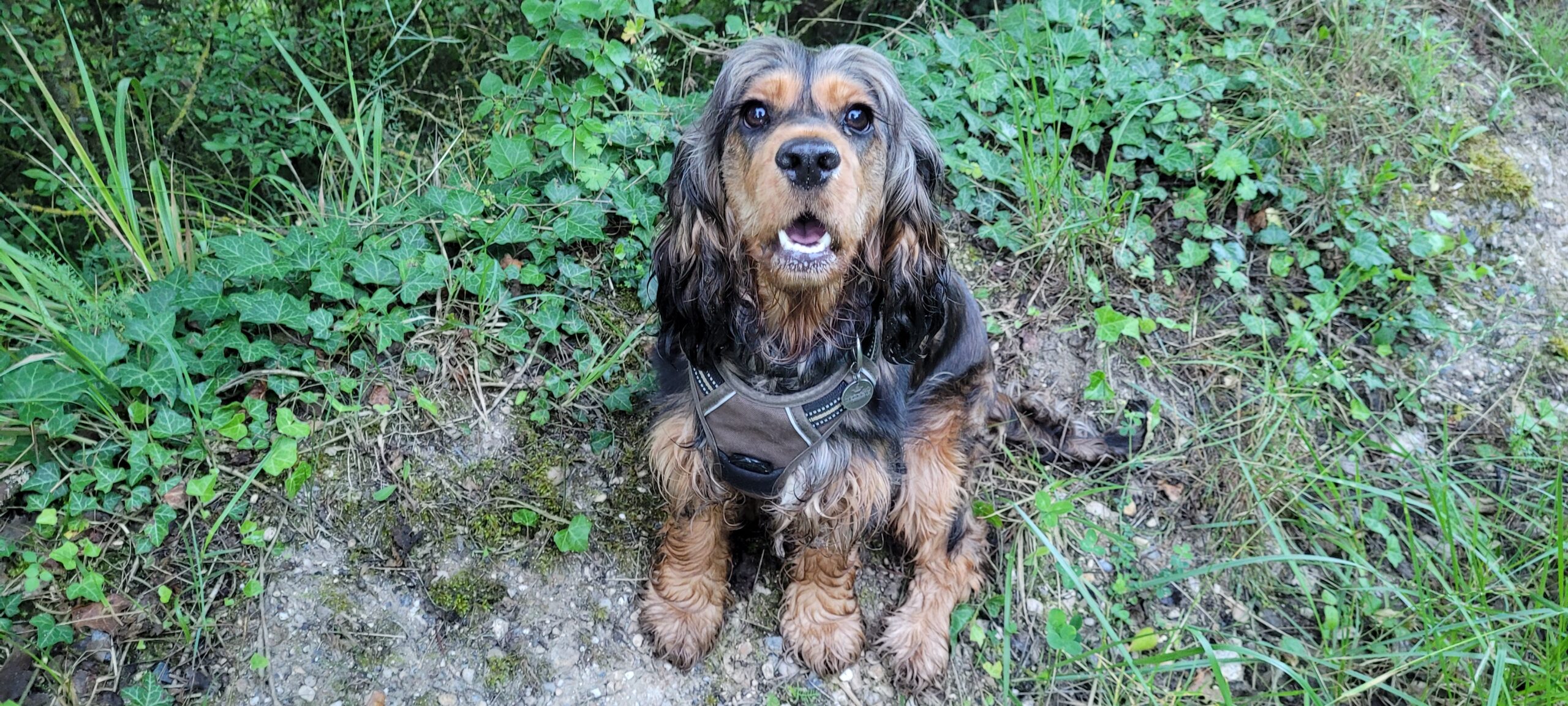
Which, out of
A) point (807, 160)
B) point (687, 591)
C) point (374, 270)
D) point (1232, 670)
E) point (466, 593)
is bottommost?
point (1232, 670)

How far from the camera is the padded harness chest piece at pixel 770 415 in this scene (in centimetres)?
270

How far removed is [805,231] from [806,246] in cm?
4

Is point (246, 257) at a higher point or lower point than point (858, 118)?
lower

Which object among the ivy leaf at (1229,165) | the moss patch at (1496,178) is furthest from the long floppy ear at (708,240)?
the moss patch at (1496,178)

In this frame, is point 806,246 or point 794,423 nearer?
point 806,246

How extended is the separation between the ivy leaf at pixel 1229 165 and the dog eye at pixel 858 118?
2.24 metres

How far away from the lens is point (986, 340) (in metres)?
3.31

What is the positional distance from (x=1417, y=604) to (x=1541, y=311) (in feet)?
6.39

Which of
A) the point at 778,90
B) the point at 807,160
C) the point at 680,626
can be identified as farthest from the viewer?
the point at 680,626

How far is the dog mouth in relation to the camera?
238 cm

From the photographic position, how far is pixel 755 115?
2.56m

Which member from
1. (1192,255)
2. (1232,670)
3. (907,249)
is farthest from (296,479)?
(1192,255)

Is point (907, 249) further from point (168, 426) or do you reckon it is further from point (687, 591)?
point (168, 426)

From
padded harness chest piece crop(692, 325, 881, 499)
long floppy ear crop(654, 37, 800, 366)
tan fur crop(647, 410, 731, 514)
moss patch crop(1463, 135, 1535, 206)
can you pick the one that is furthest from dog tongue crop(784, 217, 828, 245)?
moss patch crop(1463, 135, 1535, 206)
